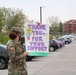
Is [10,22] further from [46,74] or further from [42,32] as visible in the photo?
[42,32]

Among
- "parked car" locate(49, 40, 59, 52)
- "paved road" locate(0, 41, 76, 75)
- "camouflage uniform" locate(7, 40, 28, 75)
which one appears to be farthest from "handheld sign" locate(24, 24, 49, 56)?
"parked car" locate(49, 40, 59, 52)

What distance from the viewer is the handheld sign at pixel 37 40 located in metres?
6.82

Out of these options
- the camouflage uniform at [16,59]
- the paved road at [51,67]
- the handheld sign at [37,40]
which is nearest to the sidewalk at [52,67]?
the paved road at [51,67]

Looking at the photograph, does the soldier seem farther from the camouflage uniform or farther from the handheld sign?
the handheld sign

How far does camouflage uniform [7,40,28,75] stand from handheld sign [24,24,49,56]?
555mm

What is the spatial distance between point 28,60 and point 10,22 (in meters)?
58.3

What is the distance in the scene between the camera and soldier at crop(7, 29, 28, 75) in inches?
244

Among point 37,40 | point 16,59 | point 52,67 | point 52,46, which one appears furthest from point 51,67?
point 52,46

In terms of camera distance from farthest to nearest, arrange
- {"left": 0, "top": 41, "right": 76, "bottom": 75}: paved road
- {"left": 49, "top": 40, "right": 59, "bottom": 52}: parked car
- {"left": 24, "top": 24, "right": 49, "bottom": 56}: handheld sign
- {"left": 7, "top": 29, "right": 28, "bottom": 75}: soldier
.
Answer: {"left": 49, "top": 40, "right": 59, "bottom": 52}: parked car → {"left": 0, "top": 41, "right": 76, "bottom": 75}: paved road → {"left": 24, "top": 24, "right": 49, "bottom": 56}: handheld sign → {"left": 7, "top": 29, "right": 28, "bottom": 75}: soldier

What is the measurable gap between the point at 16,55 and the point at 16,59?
0.25 feet

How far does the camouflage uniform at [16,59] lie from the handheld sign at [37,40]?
555 millimetres

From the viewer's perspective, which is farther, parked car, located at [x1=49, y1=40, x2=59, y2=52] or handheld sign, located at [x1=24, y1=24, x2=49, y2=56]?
parked car, located at [x1=49, y1=40, x2=59, y2=52]

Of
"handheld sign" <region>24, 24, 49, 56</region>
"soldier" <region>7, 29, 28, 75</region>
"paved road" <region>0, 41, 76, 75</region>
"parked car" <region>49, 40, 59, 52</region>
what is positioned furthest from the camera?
"parked car" <region>49, 40, 59, 52</region>

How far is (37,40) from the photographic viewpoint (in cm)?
685
